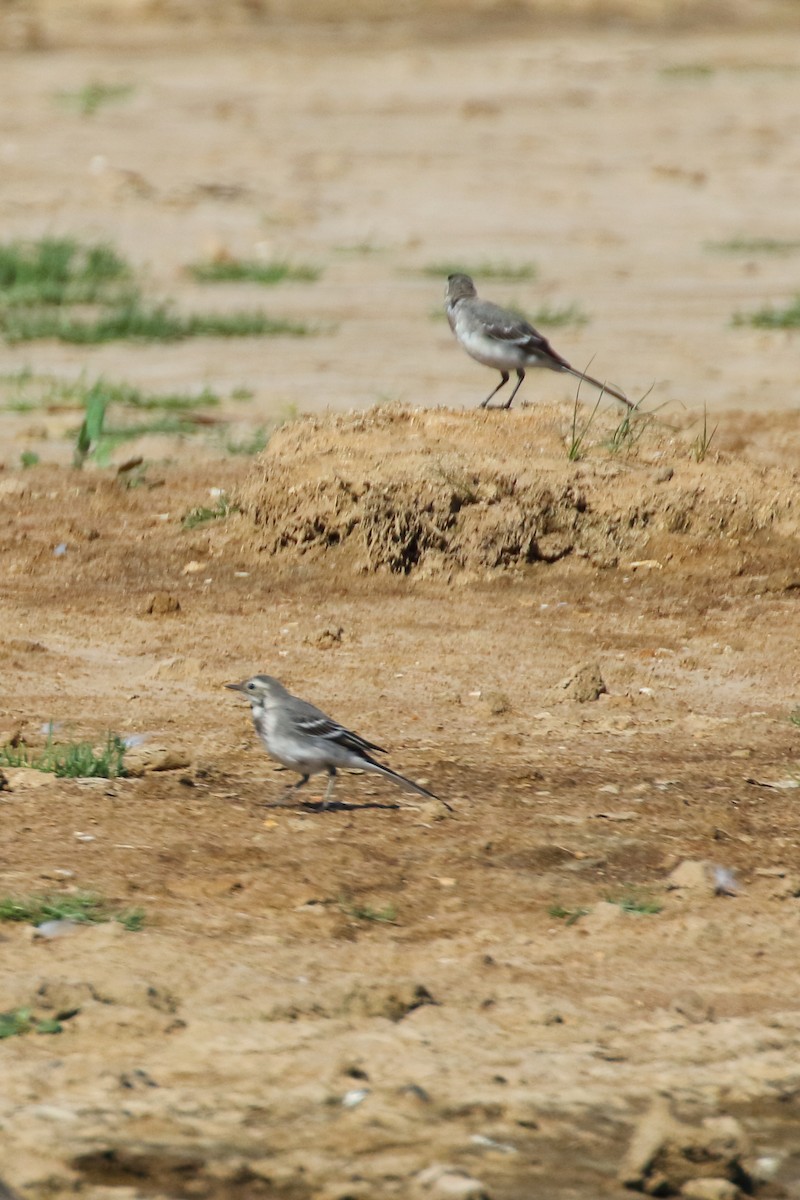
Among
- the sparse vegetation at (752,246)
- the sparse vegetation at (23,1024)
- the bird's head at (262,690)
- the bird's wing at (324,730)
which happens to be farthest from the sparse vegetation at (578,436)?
the sparse vegetation at (752,246)

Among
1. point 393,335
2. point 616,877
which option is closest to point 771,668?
point 616,877

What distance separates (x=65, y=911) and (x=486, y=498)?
381 centimetres

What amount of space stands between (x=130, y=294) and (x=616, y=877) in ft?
35.5

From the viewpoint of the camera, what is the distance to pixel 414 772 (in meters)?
6.20

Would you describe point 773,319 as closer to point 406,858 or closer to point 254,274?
point 254,274

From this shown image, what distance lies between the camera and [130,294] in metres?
15.5

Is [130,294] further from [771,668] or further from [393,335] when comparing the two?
[771,668]

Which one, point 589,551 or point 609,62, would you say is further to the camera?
point 609,62

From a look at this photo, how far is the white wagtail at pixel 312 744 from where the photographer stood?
19.0ft

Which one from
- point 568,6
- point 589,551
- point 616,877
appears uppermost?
point 616,877

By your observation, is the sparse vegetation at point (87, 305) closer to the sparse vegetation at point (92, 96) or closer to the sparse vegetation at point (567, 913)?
the sparse vegetation at point (92, 96)

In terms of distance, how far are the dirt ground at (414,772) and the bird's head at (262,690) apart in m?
0.27

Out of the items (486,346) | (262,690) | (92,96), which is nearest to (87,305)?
(486,346)

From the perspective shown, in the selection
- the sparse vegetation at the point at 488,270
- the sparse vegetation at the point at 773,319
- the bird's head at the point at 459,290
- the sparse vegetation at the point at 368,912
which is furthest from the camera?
the sparse vegetation at the point at 488,270
